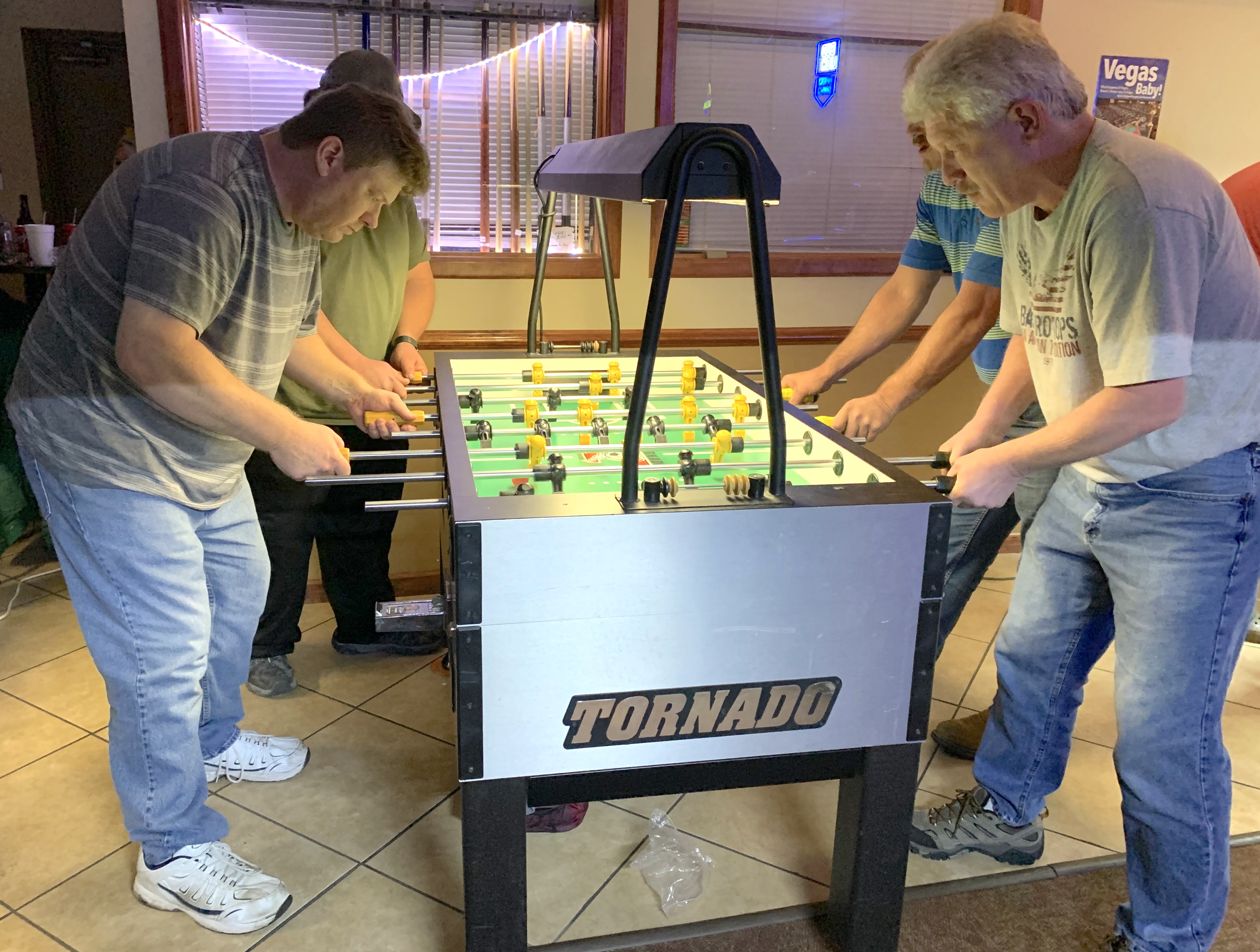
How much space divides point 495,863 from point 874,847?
649 millimetres

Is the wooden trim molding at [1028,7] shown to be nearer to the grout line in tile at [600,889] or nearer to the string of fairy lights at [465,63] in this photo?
the string of fairy lights at [465,63]

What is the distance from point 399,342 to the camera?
2.75 m

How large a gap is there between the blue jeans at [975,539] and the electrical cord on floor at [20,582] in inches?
112

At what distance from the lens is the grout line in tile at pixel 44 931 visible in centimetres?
181

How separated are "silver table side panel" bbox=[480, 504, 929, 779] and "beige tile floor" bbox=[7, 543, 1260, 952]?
0.65 m

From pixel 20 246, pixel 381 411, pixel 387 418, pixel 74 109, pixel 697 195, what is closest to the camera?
pixel 697 195

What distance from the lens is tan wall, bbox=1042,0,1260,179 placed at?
3.46m

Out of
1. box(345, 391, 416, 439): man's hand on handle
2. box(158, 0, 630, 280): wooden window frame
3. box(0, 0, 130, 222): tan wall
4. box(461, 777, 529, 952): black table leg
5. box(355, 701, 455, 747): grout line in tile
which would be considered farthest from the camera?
box(0, 0, 130, 222): tan wall

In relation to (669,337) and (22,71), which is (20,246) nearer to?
(669,337)

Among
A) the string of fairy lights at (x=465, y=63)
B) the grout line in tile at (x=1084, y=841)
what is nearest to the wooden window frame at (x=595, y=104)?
the string of fairy lights at (x=465, y=63)

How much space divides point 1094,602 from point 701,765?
0.89 meters

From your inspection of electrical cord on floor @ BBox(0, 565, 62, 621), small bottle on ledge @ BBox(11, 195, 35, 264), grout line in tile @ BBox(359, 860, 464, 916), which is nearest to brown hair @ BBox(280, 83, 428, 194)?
grout line in tile @ BBox(359, 860, 464, 916)

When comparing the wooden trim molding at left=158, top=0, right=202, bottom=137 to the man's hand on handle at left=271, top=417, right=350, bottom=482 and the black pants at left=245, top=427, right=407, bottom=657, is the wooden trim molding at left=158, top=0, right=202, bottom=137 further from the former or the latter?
the man's hand on handle at left=271, top=417, right=350, bottom=482

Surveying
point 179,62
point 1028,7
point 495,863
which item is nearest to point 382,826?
point 495,863
